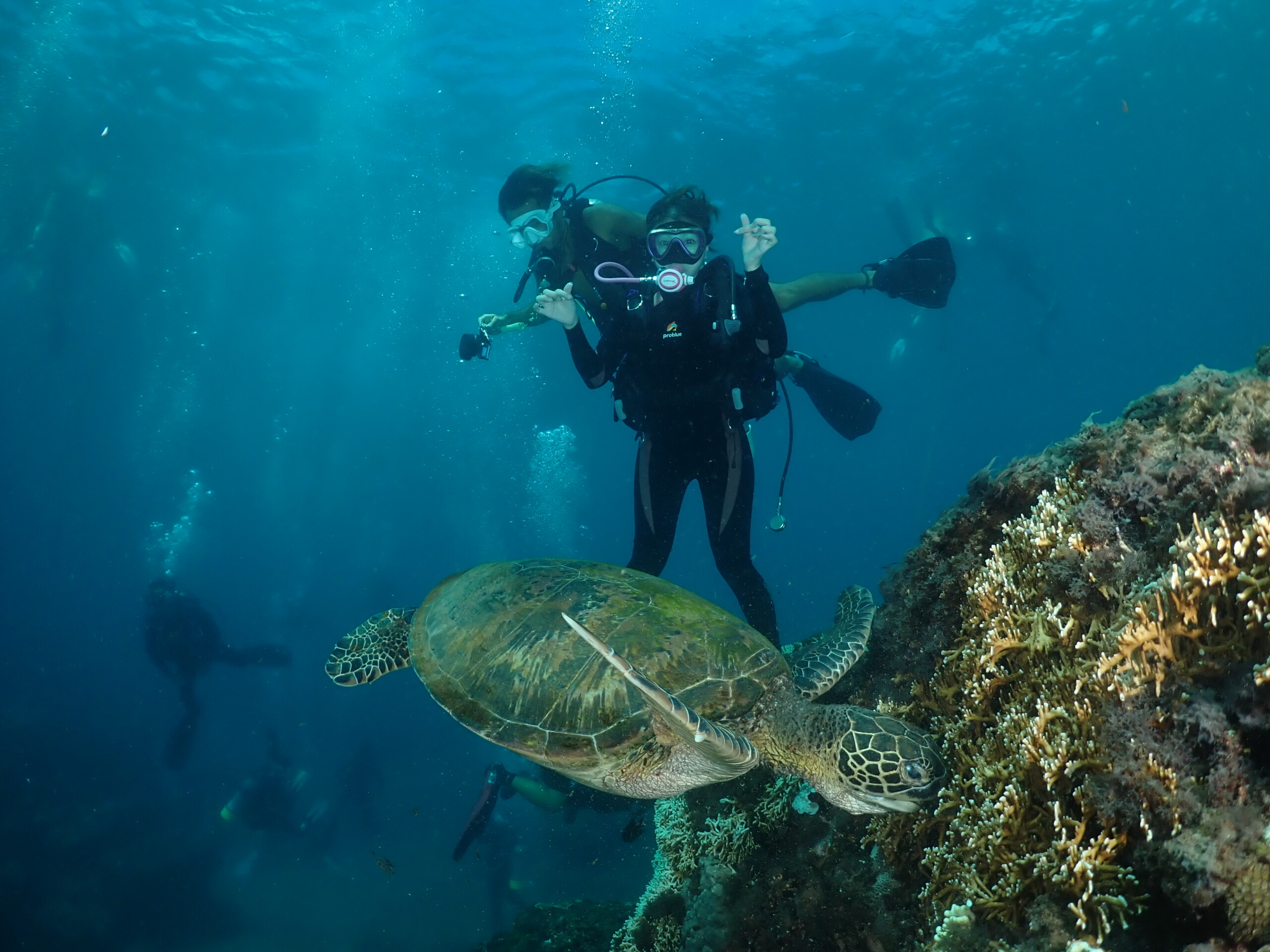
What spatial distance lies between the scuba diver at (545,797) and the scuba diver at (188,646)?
930cm

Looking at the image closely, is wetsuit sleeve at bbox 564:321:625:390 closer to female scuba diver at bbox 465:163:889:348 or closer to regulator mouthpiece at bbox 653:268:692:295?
regulator mouthpiece at bbox 653:268:692:295

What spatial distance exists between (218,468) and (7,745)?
38.0 m

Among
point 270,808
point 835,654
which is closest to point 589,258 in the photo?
point 835,654

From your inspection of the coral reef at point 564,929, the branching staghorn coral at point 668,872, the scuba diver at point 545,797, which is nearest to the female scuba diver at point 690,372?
Answer: the branching staghorn coral at point 668,872

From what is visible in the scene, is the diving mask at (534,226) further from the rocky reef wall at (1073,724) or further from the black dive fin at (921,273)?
the rocky reef wall at (1073,724)

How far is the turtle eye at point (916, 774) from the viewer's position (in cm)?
217

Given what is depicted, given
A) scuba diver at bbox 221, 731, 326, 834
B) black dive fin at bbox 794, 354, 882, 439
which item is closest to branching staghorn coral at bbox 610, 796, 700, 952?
black dive fin at bbox 794, 354, 882, 439

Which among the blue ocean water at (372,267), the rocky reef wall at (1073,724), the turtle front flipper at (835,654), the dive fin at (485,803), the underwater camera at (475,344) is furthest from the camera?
the blue ocean water at (372,267)

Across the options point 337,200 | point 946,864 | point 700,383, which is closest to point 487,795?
point 700,383

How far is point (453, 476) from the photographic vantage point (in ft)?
214

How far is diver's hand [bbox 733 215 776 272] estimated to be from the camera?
3852 mm

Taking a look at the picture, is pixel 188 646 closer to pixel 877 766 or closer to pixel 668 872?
pixel 668 872

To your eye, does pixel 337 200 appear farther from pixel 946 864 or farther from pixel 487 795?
pixel 946 864

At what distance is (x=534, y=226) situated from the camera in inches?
256
